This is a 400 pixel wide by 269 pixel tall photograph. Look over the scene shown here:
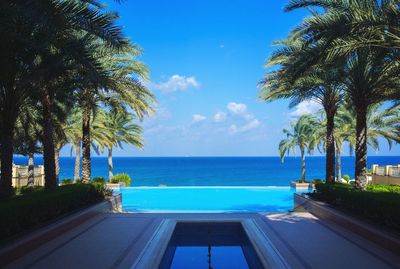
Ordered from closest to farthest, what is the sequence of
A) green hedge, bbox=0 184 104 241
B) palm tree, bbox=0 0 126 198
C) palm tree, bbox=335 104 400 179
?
1. palm tree, bbox=0 0 126 198
2. green hedge, bbox=0 184 104 241
3. palm tree, bbox=335 104 400 179

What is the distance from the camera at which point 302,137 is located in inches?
1369

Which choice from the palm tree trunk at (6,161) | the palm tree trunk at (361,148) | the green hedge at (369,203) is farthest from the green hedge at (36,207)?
the palm tree trunk at (361,148)

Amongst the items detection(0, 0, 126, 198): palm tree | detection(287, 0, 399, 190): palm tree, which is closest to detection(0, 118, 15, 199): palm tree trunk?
detection(0, 0, 126, 198): palm tree

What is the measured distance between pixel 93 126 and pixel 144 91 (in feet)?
40.9

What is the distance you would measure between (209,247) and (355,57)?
8403 millimetres

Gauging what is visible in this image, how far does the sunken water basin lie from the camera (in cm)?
858

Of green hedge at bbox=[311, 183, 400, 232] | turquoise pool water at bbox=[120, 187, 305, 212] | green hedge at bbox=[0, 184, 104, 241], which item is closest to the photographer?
green hedge at bbox=[0, 184, 104, 241]

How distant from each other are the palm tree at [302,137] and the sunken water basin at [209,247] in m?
20.3

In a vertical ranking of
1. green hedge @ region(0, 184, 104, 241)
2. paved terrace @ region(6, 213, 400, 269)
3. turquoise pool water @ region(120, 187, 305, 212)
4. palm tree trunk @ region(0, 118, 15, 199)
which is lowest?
turquoise pool water @ region(120, 187, 305, 212)

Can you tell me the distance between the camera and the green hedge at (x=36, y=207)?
875 centimetres

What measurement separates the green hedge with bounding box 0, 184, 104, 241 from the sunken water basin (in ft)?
9.87

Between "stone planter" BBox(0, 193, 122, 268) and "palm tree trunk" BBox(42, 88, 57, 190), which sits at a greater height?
"palm tree trunk" BBox(42, 88, 57, 190)

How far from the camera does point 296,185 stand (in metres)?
28.5

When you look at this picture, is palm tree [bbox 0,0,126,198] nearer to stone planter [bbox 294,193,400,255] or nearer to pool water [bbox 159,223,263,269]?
pool water [bbox 159,223,263,269]
